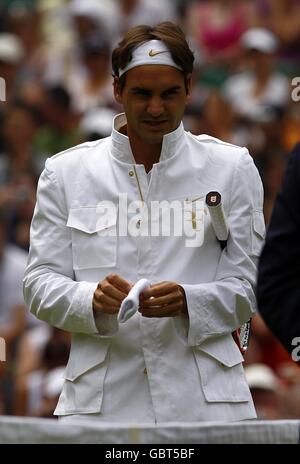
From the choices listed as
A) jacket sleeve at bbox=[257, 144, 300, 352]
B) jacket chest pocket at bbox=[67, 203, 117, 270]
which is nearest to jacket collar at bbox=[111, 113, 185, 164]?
jacket chest pocket at bbox=[67, 203, 117, 270]

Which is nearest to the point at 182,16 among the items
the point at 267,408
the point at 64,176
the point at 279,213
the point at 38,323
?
the point at 38,323

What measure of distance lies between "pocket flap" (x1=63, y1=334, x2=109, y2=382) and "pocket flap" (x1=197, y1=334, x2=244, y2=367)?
34cm

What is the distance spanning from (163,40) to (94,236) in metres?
0.74

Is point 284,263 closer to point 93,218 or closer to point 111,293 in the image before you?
point 111,293

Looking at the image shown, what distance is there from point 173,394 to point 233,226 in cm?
63

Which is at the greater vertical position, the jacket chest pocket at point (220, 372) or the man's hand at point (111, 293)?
the man's hand at point (111, 293)

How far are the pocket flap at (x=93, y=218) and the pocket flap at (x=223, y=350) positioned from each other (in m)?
0.54

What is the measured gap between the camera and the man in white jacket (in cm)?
491

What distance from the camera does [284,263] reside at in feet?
12.6

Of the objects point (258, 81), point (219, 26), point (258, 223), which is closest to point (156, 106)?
→ point (258, 223)

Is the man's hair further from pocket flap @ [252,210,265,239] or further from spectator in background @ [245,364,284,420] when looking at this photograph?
spectator in background @ [245,364,284,420]

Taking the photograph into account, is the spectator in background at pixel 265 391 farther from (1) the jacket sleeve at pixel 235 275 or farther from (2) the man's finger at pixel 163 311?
(2) the man's finger at pixel 163 311

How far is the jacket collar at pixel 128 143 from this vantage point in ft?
16.6

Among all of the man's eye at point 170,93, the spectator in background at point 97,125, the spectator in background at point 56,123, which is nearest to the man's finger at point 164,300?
the man's eye at point 170,93
